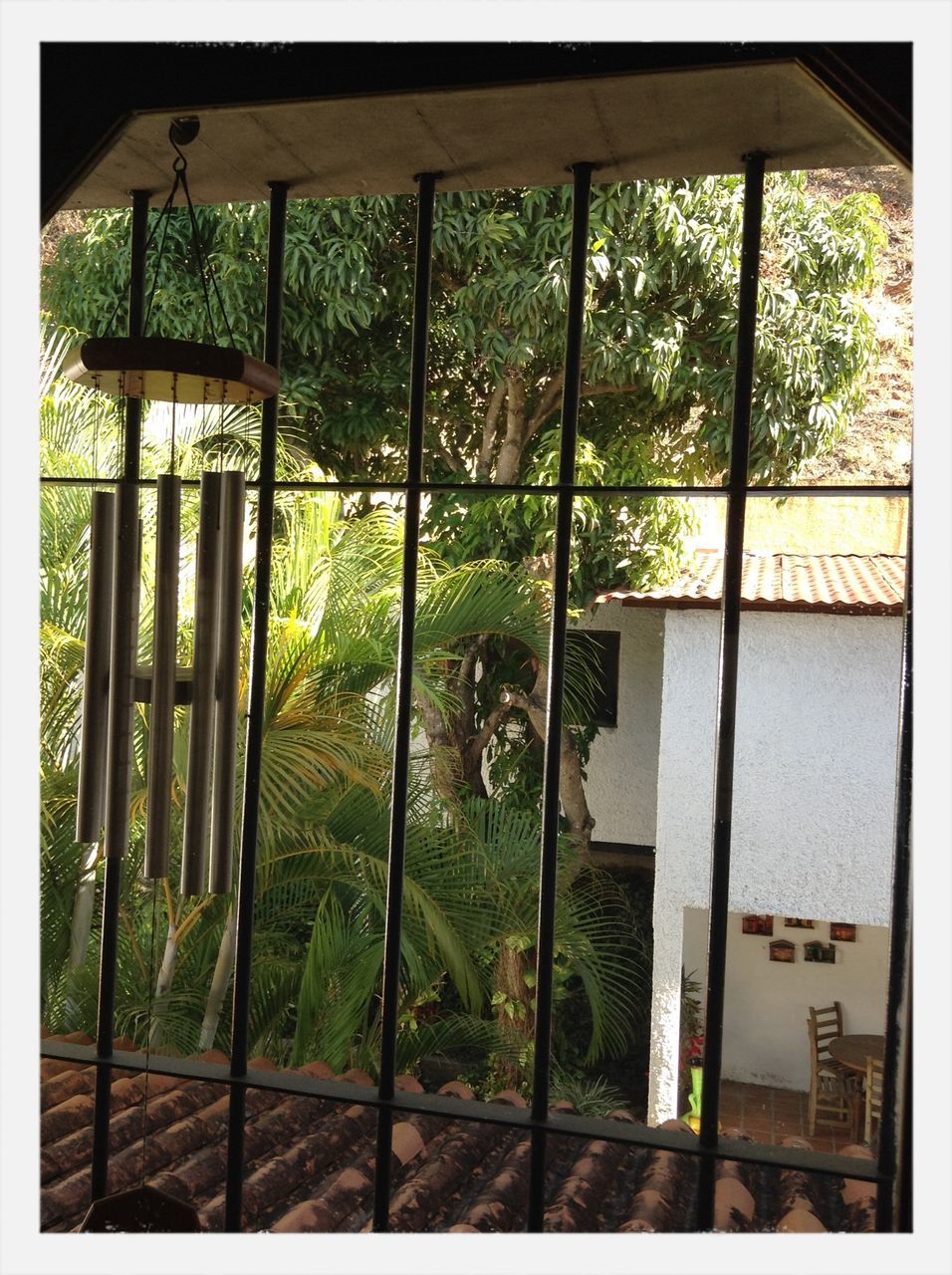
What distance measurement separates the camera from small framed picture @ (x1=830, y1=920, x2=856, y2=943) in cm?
1052

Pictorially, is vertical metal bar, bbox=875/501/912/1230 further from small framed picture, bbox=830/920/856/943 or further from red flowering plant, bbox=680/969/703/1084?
small framed picture, bbox=830/920/856/943

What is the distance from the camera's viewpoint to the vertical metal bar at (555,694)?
2.36 m

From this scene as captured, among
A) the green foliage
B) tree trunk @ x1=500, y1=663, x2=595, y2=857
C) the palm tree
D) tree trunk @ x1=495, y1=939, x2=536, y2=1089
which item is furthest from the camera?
tree trunk @ x1=500, y1=663, x2=595, y2=857

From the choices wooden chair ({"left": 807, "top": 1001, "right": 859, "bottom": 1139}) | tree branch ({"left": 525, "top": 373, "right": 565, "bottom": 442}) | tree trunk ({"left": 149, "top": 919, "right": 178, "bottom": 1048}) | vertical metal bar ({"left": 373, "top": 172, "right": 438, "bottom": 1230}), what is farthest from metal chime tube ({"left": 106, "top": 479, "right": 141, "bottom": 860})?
wooden chair ({"left": 807, "top": 1001, "right": 859, "bottom": 1139})

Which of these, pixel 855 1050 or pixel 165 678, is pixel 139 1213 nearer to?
pixel 165 678

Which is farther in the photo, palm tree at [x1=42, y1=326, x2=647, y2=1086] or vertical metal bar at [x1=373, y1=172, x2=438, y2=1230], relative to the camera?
palm tree at [x1=42, y1=326, x2=647, y2=1086]

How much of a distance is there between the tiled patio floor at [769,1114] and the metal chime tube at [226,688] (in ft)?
28.3

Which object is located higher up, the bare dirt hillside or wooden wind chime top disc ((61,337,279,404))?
the bare dirt hillside

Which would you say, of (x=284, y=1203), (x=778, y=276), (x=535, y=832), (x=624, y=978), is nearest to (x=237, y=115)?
A: (x=284, y=1203)

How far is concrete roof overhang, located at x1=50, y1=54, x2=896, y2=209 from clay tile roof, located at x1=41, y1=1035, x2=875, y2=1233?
1.95 meters

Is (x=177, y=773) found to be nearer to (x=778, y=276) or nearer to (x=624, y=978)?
(x=624, y=978)

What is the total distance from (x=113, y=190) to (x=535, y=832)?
6.24m

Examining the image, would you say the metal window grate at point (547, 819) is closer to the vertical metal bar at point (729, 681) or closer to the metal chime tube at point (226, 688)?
the vertical metal bar at point (729, 681)

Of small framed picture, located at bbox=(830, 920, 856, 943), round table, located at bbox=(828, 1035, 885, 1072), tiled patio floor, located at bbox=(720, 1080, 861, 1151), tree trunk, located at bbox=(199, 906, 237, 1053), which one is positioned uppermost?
tree trunk, located at bbox=(199, 906, 237, 1053)
